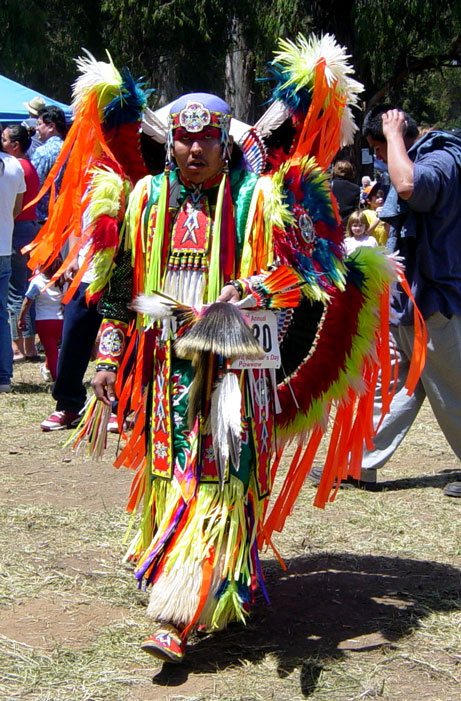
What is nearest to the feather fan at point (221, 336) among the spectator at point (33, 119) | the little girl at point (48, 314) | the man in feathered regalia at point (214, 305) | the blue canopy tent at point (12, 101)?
the man in feathered regalia at point (214, 305)

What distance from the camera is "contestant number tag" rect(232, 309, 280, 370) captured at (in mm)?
3072

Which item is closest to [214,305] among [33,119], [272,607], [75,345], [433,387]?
[272,607]

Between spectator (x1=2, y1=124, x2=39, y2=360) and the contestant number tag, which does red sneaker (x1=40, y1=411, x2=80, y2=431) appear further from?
the contestant number tag

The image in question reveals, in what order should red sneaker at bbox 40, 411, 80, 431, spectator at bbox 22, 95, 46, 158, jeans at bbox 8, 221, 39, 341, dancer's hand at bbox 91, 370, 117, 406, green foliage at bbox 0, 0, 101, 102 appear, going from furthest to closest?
1. green foliage at bbox 0, 0, 101, 102
2. spectator at bbox 22, 95, 46, 158
3. jeans at bbox 8, 221, 39, 341
4. red sneaker at bbox 40, 411, 80, 431
5. dancer's hand at bbox 91, 370, 117, 406

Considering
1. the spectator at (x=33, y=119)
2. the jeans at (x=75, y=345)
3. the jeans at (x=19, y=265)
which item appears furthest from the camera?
the spectator at (x=33, y=119)

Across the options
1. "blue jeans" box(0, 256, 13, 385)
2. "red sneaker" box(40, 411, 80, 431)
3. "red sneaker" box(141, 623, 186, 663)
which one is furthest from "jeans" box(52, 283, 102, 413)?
"red sneaker" box(141, 623, 186, 663)

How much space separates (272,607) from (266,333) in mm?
1125

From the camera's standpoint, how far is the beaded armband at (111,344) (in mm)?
3279

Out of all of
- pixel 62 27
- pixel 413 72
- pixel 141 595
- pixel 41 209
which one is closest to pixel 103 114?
pixel 141 595

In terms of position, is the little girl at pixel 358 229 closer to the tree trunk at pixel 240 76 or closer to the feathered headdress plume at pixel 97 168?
the feathered headdress plume at pixel 97 168

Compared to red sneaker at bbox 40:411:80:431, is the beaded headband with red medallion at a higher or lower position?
higher

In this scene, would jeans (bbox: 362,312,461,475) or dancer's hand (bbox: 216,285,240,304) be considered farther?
jeans (bbox: 362,312,461,475)

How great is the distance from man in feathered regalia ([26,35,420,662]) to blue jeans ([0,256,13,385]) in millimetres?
4243

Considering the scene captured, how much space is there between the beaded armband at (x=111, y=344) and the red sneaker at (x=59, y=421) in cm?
328
